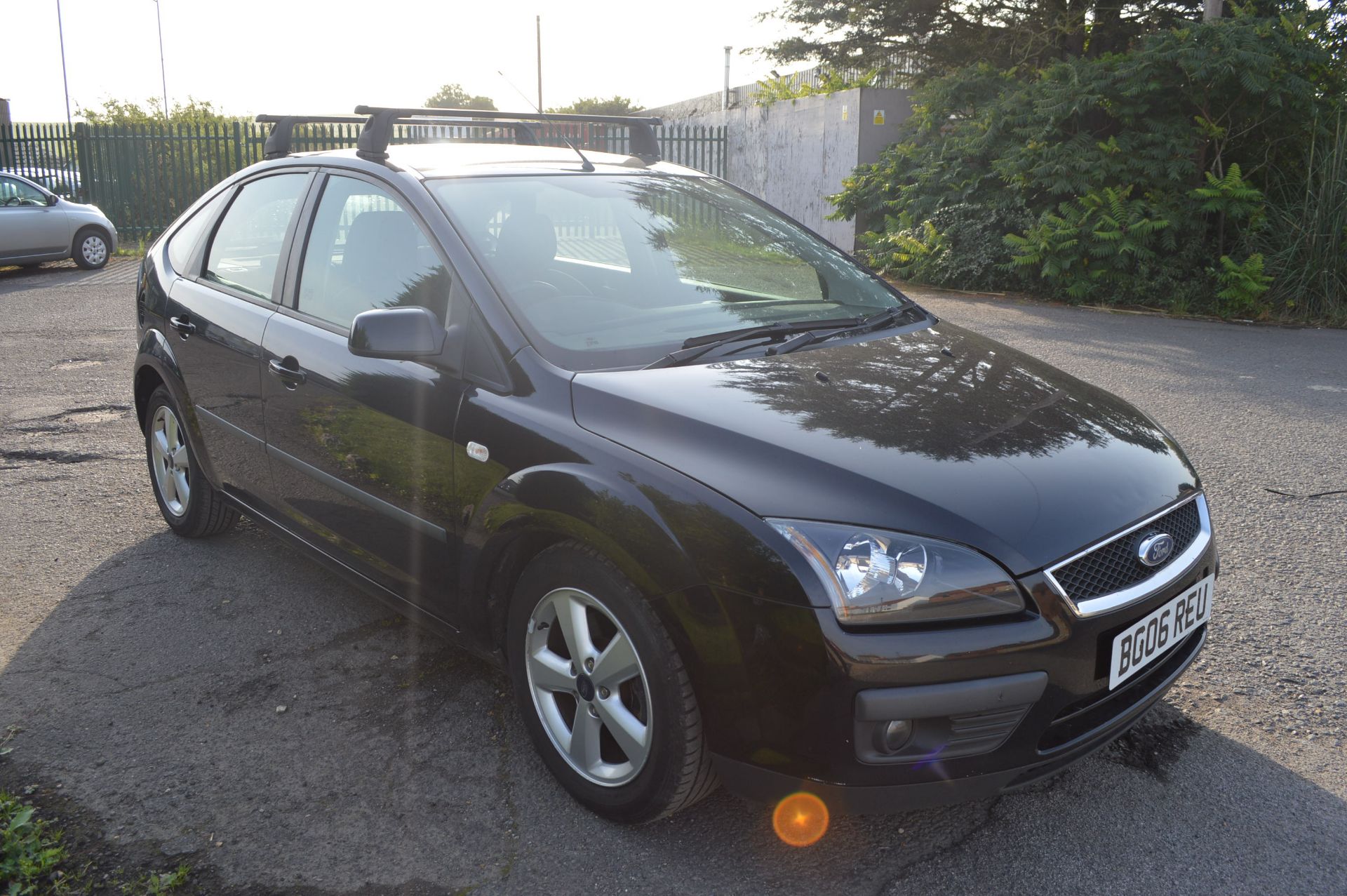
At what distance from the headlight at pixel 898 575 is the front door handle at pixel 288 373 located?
1.94m

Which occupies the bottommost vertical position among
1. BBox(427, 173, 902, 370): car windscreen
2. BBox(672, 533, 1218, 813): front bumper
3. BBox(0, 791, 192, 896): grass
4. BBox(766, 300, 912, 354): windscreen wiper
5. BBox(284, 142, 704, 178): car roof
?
BBox(0, 791, 192, 896): grass

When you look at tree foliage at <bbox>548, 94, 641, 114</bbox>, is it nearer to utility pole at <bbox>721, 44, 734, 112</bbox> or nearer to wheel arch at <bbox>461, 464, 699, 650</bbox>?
utility pole at <bbox>721, 44, 734, 112</bbox>

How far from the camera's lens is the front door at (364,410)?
9.80 feet

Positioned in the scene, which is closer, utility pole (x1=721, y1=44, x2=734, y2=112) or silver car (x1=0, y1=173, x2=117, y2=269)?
silver car (x1=0, y1=173, x2=117, y2=269)

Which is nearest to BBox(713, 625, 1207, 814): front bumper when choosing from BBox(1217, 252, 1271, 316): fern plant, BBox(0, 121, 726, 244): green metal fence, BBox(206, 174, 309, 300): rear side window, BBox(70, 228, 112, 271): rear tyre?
BBox(206, 174, 309, 300): rear side window

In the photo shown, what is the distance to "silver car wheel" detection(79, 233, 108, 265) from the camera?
1598 cm

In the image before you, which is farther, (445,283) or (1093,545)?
(445,283)

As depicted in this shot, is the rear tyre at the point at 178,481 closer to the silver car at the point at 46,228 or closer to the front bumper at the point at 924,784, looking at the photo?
the front bumper at the point at 924,784

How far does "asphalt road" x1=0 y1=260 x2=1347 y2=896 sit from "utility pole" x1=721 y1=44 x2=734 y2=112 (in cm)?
2190

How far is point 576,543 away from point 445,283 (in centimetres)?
95

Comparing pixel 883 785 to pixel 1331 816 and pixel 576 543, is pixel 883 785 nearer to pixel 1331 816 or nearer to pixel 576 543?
pixel 576 543

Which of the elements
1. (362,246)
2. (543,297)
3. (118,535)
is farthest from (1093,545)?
(118,535)

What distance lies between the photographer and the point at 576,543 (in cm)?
255

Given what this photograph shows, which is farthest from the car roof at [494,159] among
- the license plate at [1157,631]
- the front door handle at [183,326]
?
the license plate at [1157,631]
